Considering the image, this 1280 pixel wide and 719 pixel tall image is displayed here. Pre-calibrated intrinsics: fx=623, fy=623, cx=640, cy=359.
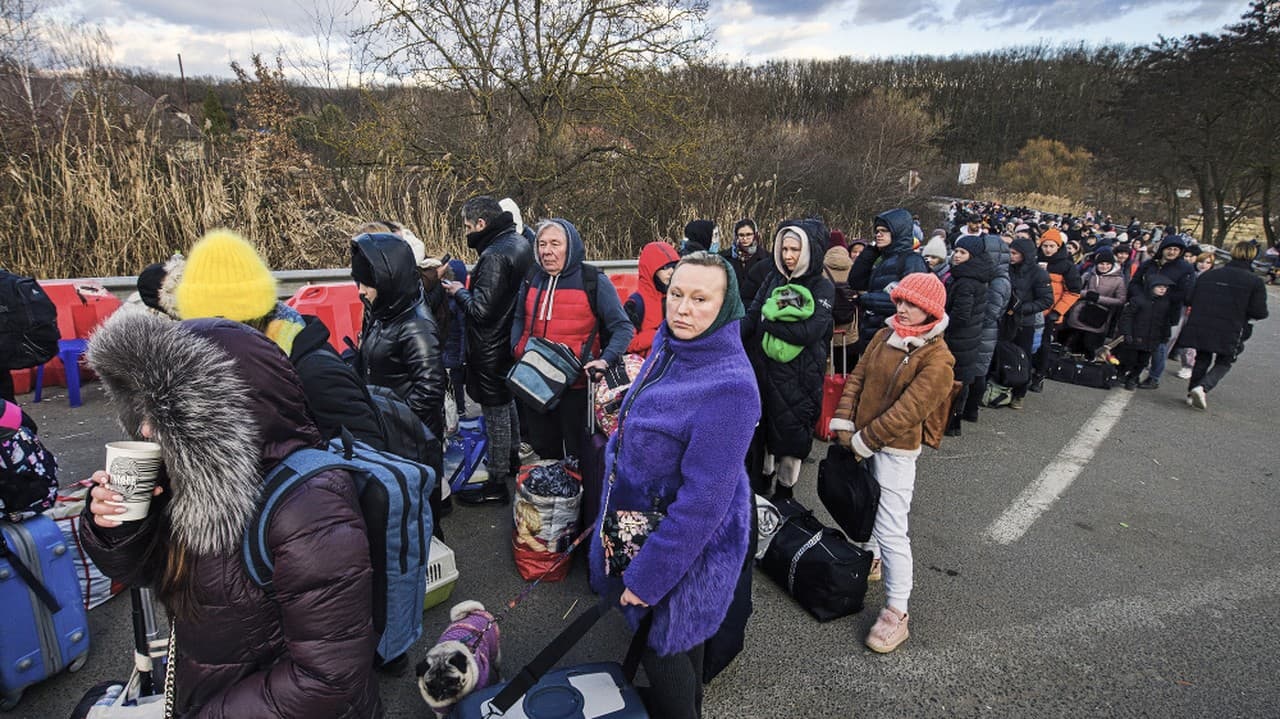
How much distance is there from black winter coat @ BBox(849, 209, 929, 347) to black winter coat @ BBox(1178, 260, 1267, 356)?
3971 mm

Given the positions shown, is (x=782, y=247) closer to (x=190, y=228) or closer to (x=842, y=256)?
(x=842, y=256)

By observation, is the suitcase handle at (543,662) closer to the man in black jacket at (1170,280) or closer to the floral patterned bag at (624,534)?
the floral patterned bag at (624,534)

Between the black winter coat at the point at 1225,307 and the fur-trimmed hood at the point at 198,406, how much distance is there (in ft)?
30.1

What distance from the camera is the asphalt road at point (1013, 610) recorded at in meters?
2.71

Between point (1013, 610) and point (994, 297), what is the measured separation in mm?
3376

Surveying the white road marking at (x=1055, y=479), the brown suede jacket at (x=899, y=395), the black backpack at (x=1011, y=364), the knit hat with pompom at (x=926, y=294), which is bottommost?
the white road marking at (x=1055, y=479)

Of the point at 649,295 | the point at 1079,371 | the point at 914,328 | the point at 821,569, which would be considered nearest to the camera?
the point at 914,328

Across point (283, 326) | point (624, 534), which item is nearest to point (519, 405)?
point (283, 326)

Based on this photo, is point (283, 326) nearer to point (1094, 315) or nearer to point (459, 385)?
point (459, 385)

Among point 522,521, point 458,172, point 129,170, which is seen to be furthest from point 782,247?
point 129,170

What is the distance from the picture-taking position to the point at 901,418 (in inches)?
115

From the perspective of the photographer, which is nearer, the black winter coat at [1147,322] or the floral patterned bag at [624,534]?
the floral patterned bag at [624,534]

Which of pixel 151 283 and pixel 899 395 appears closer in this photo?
pixel 899 395

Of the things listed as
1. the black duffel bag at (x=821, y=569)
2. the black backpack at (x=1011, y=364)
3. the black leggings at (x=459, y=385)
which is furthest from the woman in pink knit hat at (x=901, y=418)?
the black backpack at (x=1011, y=364)
